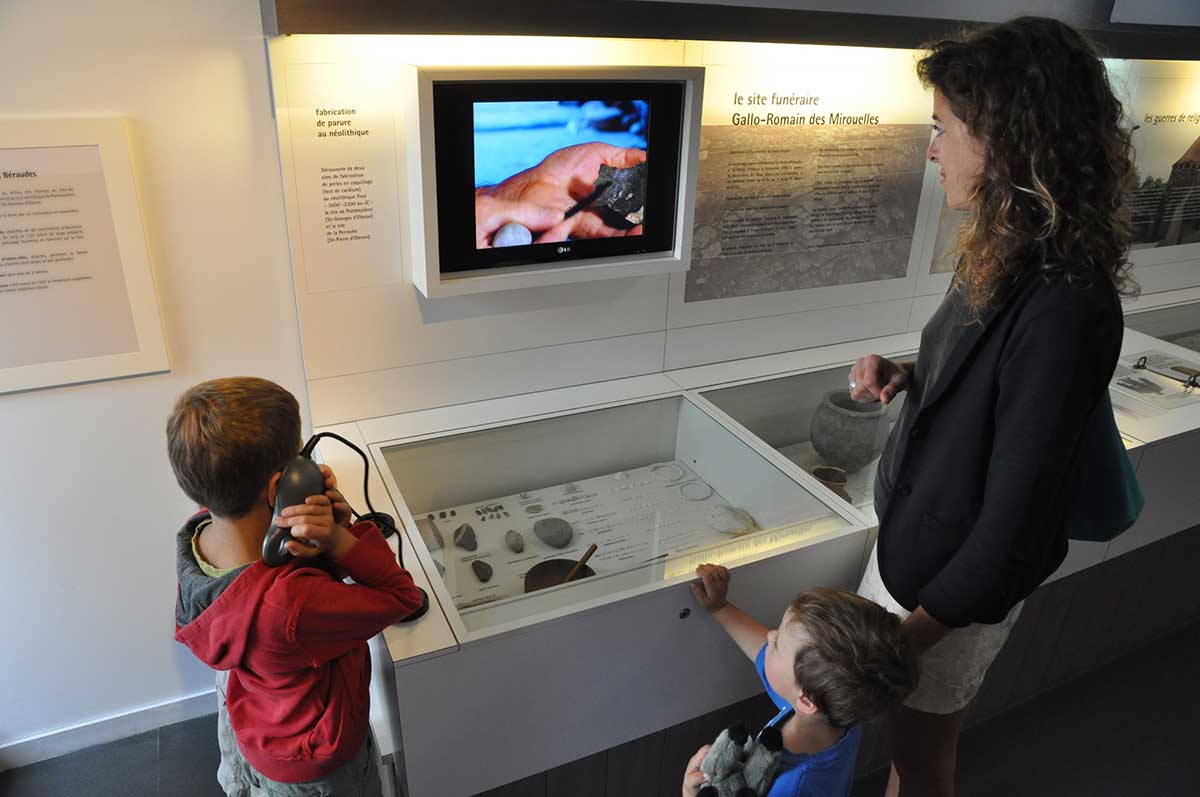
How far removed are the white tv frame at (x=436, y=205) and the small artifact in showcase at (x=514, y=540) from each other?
577 millimetres

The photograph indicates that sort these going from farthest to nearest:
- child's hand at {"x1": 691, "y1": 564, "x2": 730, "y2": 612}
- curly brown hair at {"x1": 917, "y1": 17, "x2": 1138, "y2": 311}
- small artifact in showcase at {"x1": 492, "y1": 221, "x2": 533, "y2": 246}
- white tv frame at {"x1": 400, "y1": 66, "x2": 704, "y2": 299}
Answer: small artifact in showcase at {"x1": 492, "y1": 221, "x2": 533, "y2": 246} → white tv frame at {"x1": 400, "y1": 66, "x2": 704, "y2": 299} → child's hand at {"x1": 691, "y1": 564, "x2": 730, "y2": 612} → curly brown hair at {"x1": 917, "y1": 17, "x2": 1138, "y2": 311}

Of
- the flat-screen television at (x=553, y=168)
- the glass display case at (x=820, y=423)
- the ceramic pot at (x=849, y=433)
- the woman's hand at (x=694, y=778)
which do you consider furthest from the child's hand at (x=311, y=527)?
the ceramic pot at (x=849, y=433)

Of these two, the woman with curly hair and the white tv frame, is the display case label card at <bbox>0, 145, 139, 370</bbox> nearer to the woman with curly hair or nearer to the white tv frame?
the white tv frame

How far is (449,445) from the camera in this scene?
2.09m

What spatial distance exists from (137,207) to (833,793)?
1.84 m

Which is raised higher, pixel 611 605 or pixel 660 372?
pixel 660 372

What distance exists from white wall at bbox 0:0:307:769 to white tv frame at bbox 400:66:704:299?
329 millimetres

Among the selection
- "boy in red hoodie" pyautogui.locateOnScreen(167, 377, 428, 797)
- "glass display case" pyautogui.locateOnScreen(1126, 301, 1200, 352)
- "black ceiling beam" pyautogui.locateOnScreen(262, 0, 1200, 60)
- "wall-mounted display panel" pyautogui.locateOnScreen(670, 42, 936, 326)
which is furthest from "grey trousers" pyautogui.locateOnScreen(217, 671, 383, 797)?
"glass display case" pyautogui.locateOnScreen(1126, 301, 1200, 352)

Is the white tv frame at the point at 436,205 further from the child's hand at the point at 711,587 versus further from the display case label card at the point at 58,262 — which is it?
the child's hand at the point at 711,587

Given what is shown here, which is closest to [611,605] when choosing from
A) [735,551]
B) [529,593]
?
[529,593]

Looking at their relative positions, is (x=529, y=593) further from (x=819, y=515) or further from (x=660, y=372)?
(x=660, y=372)

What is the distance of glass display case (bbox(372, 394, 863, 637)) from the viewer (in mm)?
1646

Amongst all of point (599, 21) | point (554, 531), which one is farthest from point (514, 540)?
point (599, 21)

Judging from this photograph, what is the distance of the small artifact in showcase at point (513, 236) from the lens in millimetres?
1973
